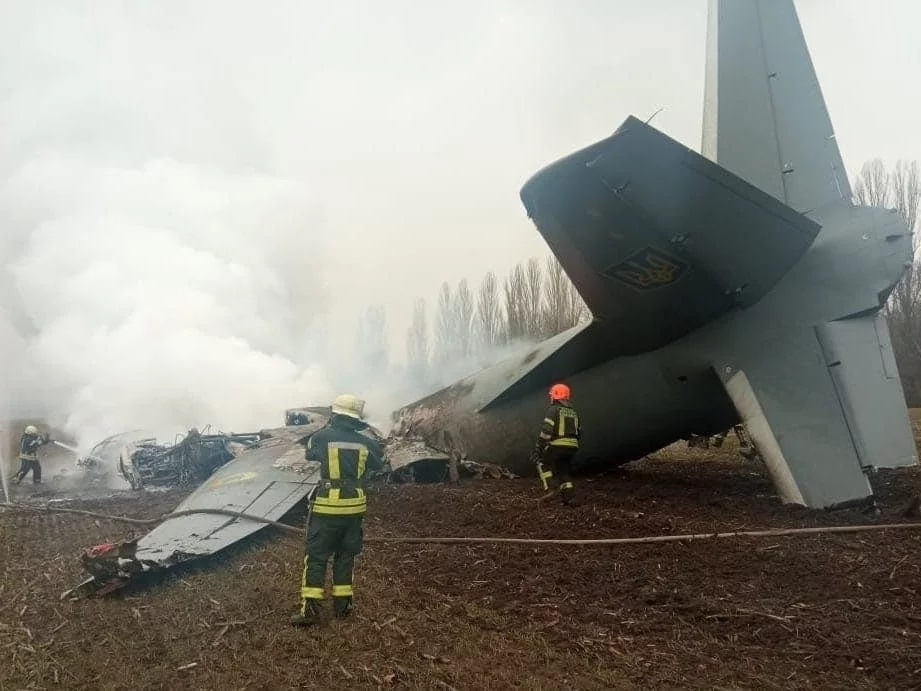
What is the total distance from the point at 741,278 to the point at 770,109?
3015 millimetres

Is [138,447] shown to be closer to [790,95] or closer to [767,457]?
[767,457]

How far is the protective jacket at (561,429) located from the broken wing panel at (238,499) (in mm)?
3046

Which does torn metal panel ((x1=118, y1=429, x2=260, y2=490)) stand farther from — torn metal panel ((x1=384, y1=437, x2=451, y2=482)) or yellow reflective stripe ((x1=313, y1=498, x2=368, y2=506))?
yellow reflective stripe ((x1=313, y1=498, x2=368, y2=506))

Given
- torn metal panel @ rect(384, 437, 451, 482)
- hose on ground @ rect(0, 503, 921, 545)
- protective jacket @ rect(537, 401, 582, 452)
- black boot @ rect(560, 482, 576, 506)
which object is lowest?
hose on ground @ rect(0, 503, 921, 545)

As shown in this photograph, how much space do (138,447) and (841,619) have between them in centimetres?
1328

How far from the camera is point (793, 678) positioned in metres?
3.82

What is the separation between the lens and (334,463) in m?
5.45

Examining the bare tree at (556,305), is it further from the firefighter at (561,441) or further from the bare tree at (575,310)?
the firefighter at (561,441)

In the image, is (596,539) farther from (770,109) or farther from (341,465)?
(770,109)

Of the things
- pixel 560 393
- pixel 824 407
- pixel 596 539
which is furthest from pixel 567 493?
pixel 824 407

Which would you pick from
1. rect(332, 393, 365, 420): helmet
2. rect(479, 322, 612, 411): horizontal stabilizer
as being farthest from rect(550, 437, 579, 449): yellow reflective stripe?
rect(332, 393, 365, 420): helmet

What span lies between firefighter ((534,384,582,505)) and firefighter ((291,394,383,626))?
354cm

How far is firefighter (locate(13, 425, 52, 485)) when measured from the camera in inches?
662

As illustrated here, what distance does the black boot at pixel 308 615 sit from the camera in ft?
16.3
